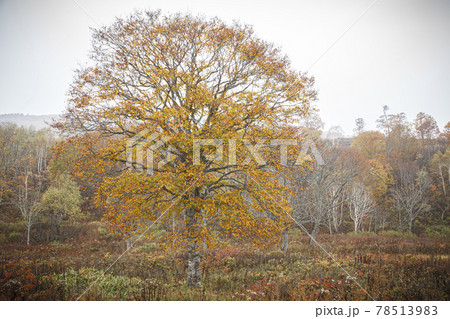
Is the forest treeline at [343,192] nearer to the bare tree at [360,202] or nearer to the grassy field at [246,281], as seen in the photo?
the bare tree at [360,202]

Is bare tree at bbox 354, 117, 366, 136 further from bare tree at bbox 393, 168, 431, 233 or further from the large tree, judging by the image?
the large tree

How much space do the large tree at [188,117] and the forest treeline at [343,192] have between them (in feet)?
27.9

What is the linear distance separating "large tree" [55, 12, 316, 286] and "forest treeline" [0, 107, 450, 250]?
27.9 ft

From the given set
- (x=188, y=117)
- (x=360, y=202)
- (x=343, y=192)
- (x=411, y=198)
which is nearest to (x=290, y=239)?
(x=343, y=192)

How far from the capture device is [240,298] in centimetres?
647

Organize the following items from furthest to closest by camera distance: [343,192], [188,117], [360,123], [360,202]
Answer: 1. [360,123]
2. [360,202]
3. [343,192]
4. [188,117]

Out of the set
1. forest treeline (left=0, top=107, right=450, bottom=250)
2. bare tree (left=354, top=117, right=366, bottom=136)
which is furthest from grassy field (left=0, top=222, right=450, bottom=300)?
bare tree (left=354, top=117, right=366, bottom=136)

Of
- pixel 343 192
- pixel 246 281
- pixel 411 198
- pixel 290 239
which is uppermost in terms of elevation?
pixel 343 192

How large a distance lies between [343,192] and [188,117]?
1968 centimetres

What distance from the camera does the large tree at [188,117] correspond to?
7.56 meters

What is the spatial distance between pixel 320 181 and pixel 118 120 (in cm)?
1364

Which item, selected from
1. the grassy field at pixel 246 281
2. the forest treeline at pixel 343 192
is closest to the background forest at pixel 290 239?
the grassy field at pixel 246 281

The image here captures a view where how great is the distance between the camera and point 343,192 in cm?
2234

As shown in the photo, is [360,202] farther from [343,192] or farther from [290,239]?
[290,239]
